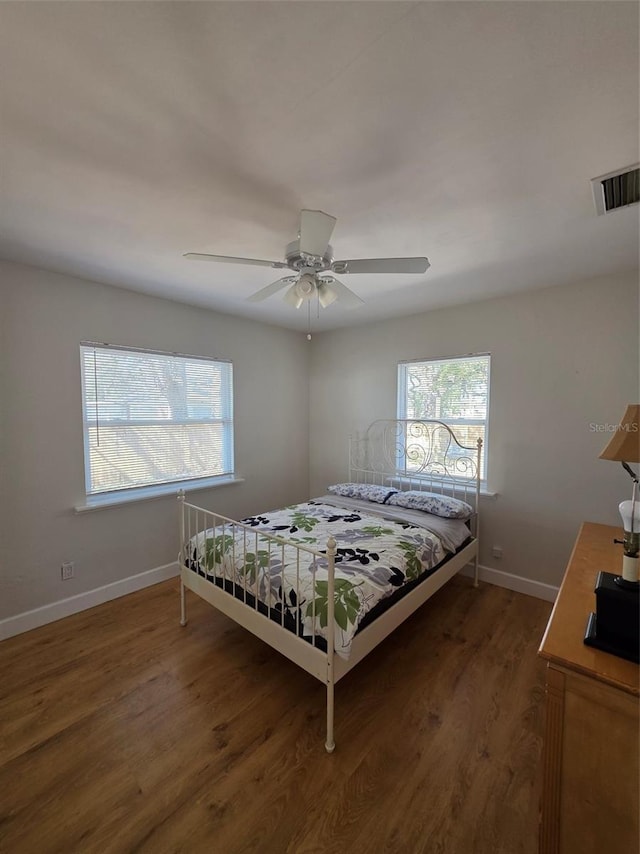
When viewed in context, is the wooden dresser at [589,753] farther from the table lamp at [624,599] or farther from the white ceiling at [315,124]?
the white ceiling at [315,124]

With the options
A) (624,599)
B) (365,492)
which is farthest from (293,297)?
(365,492)

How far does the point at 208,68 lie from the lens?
1014 millimetres

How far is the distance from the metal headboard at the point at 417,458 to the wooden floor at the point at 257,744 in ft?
4.15

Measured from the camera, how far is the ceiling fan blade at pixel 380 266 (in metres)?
1.72

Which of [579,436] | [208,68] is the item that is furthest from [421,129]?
[579,436]

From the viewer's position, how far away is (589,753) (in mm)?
986

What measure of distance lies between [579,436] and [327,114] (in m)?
Answer: 2.76

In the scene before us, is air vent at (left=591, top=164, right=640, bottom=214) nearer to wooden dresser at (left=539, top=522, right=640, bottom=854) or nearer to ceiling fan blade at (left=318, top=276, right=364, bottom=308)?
ceiling fan blade at (left=318, top=276, right=364, bottom=308)

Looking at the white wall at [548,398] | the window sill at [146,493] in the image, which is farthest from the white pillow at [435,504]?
the window sill at [146,493]

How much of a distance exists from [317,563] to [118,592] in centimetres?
198

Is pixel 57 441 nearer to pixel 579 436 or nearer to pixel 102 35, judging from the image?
pixel 102 35

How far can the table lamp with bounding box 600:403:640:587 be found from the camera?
1191mm

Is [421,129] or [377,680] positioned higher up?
[421,129]

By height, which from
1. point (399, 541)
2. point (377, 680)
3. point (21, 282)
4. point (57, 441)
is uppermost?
point (21, 282)
